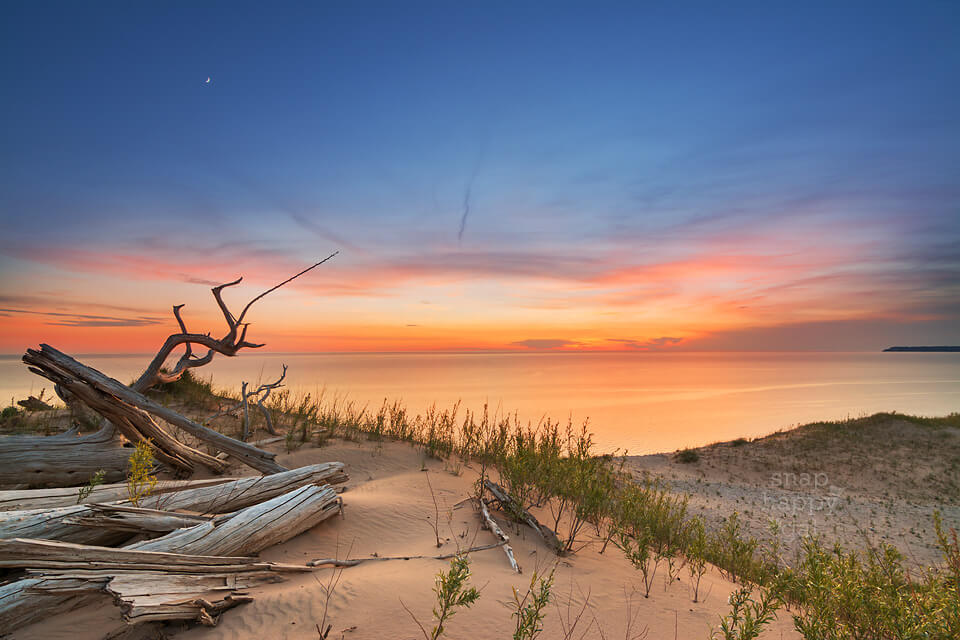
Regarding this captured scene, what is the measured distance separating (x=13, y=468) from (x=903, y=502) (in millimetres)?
23383

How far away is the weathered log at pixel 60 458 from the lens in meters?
6.40

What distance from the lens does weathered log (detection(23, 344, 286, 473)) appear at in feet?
20.4

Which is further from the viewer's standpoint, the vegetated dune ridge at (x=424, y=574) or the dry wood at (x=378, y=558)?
the dry wood at (x=378, y=558)

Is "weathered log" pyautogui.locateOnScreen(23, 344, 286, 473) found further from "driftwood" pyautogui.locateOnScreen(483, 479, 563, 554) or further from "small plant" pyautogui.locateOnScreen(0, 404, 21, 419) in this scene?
"small plant" pyautogui.locateOnScreen(0, 404, 21, 419)

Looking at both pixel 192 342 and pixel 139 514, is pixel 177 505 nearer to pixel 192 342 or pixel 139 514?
pixel 139 514

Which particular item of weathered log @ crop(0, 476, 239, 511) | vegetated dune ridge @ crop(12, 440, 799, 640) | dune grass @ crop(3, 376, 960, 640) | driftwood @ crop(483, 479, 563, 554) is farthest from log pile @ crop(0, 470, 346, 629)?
dune grass @ crop(3, 376, 960, 640)

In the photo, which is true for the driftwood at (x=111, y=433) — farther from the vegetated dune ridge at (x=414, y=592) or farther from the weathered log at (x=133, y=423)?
the vegetated dune ridge at (x=414, y=592)

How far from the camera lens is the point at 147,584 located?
351 cm

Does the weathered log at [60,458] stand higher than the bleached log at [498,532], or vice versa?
the weathered log at [60,458]

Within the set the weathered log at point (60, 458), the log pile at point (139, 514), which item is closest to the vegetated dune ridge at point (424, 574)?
the log pile at point (139, 514)

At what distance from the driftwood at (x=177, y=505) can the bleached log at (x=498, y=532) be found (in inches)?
103

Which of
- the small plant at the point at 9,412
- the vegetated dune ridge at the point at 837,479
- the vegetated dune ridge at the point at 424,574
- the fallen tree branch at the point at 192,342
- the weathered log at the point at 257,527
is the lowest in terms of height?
the vegetated dune ridge at the point at 837,479

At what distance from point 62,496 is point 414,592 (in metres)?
4.52

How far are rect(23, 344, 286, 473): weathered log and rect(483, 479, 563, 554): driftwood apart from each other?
380 cm
